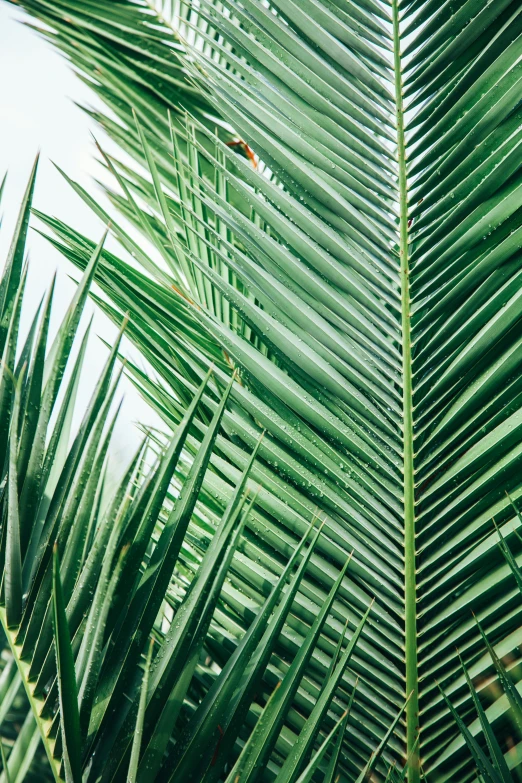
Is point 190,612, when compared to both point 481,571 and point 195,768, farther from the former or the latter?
point 481,571

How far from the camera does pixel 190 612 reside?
0.55m

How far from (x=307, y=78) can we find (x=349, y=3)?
6.7 inches

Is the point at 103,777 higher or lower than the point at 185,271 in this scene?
lower

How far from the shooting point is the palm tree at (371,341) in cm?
79

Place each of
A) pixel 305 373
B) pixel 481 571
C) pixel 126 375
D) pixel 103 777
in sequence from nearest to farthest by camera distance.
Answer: pixel 103 777
pixel 481 571
pixel 305 373
pixel 126 375

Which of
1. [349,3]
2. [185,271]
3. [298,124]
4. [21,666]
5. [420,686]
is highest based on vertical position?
[349,3]

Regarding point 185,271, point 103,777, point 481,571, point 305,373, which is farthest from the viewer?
point 185,271

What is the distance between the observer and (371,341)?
36.9 inches

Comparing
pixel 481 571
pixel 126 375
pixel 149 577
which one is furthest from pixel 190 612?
pixel 126 375

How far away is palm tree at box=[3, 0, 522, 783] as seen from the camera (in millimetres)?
786

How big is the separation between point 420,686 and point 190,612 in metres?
0.42

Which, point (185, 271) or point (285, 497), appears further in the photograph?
point (185, 271)

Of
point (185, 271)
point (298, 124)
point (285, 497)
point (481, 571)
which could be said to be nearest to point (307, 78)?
point (298, 124)

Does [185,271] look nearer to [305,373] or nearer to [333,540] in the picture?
[305,373]
